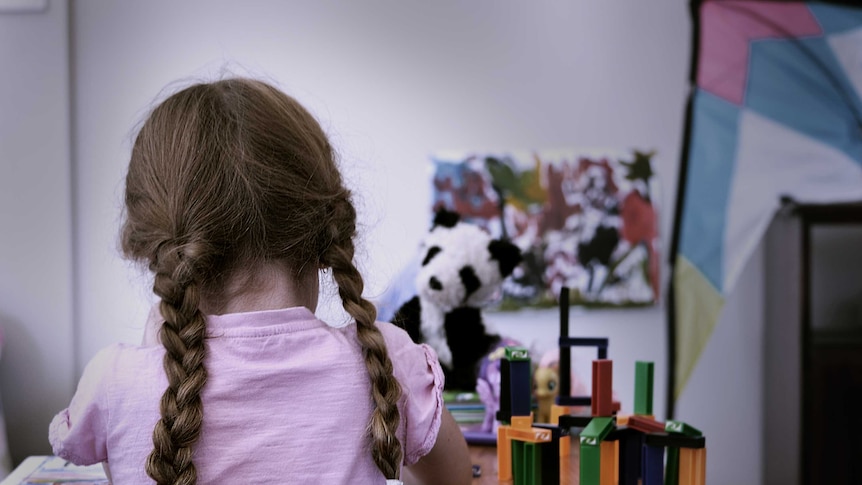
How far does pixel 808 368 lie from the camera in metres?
2.13

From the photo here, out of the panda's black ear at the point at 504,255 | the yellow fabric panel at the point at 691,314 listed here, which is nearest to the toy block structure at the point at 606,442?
the panda's black ear at the point at 504,255

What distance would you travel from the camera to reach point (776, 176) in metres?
2.25

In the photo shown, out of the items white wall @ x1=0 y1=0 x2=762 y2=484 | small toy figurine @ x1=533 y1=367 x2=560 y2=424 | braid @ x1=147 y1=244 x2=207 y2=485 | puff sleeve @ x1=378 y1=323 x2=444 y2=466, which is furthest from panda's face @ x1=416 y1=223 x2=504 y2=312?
braid @ x1=147 y1=244 x2=207 y2=485

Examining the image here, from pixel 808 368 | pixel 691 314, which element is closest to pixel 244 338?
pixel 691 314

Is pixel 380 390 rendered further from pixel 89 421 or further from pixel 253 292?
pixel 89 421

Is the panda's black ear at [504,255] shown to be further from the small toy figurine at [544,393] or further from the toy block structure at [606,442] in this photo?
the toy block structure at [606,442]

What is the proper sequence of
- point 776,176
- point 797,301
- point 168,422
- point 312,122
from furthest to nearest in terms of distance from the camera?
point 776,176 → point 797,301 → point 312,122 → point 168,422

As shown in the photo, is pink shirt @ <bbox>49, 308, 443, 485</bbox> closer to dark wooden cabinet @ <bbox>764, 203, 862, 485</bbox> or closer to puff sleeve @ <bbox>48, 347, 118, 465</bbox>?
puff sleeve @ <bbox>48, 347, 118, 465</bbox>

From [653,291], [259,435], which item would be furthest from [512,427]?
[653,291]

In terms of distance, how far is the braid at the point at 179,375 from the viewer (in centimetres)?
69

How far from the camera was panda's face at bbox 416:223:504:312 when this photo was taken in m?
1.48

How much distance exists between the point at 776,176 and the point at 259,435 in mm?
1955

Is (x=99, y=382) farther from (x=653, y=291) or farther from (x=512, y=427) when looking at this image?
(x=653, y=291)

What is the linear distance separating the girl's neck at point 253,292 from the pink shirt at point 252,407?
0.9 inches
